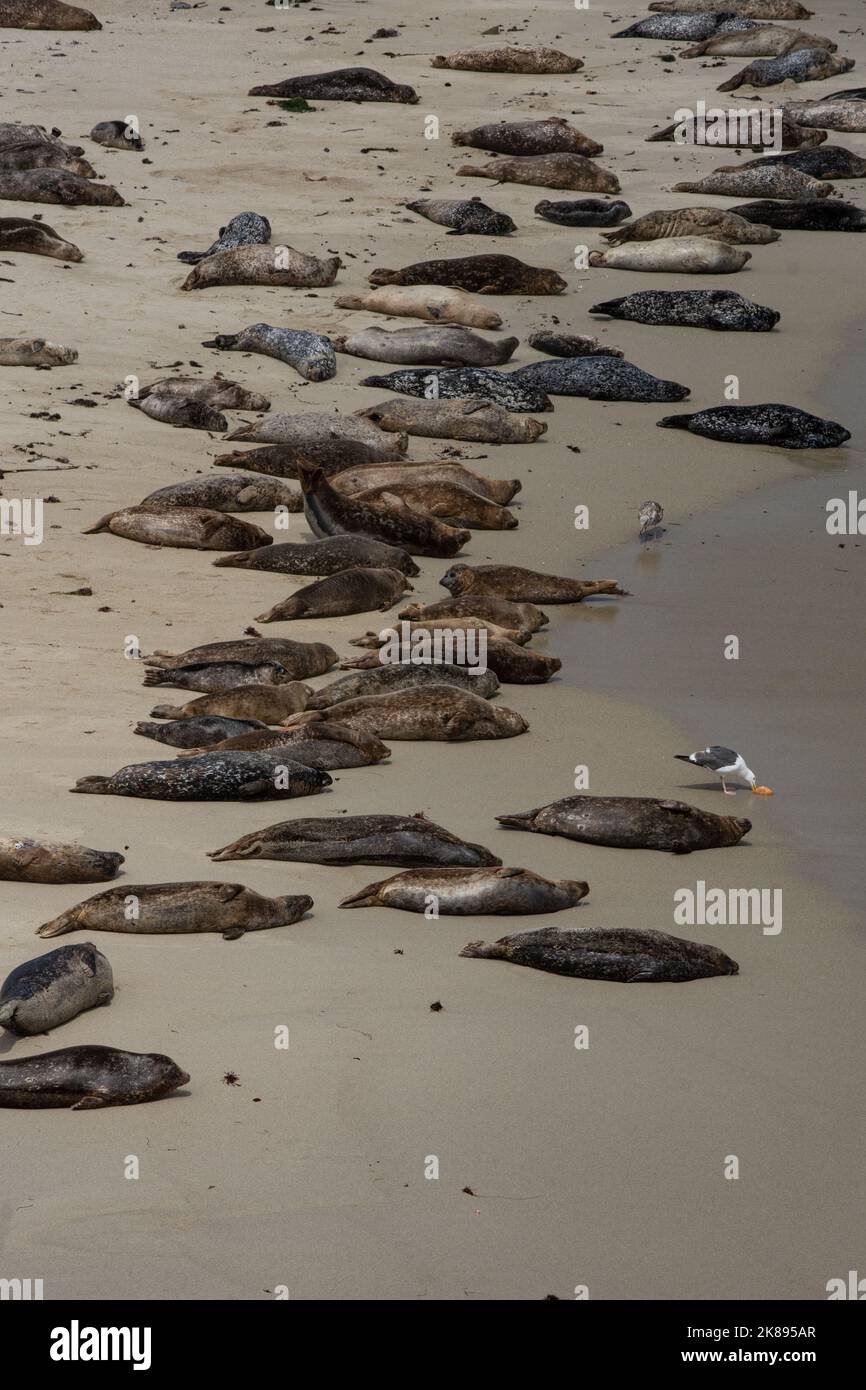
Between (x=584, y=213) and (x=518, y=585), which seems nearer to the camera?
(x=518, y=585)

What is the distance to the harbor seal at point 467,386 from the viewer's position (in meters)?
13.2

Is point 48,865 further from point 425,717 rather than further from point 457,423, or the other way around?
point 457,423

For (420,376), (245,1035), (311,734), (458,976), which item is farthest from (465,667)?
(420,376)

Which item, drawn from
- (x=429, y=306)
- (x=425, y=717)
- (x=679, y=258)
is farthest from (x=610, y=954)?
(x=679, y=258)

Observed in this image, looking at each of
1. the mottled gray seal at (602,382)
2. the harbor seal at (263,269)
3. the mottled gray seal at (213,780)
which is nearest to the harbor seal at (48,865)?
the mottled gray seal at (213,780)

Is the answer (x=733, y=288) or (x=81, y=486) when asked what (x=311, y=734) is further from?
(x=733, y=288)

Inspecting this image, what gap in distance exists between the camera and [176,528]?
33.4 feet

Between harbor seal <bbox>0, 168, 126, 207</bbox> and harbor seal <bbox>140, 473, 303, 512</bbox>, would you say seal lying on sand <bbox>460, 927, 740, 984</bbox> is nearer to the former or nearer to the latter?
harbor seal <bbox>140, 473, 303, 512</bbox>

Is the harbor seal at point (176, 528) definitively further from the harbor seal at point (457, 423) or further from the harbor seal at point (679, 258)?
the harbor seal at point (679, 258)

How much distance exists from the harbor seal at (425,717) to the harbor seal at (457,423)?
5.03 meters

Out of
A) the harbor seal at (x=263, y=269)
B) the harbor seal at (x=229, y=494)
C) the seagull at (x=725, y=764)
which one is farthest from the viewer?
the harbor seal at (x=263, y=269)

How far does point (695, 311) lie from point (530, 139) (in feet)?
17.2

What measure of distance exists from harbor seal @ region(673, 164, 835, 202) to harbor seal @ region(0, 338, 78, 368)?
29.0ft

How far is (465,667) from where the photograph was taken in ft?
28.2
